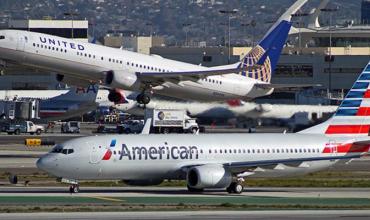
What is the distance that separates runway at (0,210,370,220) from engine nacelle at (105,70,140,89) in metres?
43.0

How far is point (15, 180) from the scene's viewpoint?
6719 centimetres

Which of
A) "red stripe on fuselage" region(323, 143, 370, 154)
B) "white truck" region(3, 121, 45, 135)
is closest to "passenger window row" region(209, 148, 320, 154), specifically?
"red stripe on fuselage" region(323, 143, 370, 154)

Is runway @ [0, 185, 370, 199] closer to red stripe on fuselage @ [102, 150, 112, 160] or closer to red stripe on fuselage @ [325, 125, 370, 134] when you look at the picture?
red stripe on fuselage @ [102, 150, 112, 160]

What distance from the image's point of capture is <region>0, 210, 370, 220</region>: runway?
4988 centimetres

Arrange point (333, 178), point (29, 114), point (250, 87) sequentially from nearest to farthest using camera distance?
point (333, 178) → point (250, 87) → point (29, 114)

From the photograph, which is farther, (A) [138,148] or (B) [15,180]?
(B) [15,180]

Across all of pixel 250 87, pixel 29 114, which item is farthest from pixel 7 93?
pixel 250 87

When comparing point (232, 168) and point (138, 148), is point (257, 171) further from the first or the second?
point (138, 148)

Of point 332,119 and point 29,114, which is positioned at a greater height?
point 332,119

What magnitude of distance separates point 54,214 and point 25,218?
77.2 inches

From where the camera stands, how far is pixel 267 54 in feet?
355

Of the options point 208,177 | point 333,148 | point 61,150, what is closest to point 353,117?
point 333,148

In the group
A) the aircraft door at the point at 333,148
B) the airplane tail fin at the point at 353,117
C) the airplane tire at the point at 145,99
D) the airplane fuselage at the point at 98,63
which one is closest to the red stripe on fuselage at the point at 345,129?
the airplane tail fin at the point at 353,117

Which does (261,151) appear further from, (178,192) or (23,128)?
(23,128)
